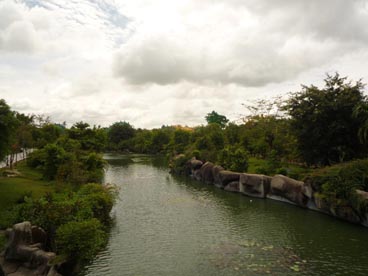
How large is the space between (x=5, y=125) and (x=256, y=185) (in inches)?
878

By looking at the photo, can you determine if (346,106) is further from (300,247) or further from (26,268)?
(26,268)

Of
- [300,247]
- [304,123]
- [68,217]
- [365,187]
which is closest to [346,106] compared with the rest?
[304,123]

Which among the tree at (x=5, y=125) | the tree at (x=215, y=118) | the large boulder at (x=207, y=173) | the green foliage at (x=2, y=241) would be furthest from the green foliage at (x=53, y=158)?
the tree at (x=215, y=118)

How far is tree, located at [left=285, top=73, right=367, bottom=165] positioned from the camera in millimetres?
26938

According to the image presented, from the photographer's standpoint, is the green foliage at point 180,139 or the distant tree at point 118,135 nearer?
the green foliage at point 180,139

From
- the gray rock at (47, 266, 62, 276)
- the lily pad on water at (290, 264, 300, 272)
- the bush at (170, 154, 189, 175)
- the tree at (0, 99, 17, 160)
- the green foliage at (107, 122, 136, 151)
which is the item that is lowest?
the lily pad on water at (290, 264, 300, 272)

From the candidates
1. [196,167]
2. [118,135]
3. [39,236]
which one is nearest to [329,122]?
[196,167]

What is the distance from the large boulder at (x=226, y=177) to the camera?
33.5m

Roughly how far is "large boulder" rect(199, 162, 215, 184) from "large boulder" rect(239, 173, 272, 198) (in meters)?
8.01

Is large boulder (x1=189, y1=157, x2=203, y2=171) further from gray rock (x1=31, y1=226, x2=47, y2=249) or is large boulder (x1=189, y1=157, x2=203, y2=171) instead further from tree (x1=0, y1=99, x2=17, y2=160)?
Answer: gray rock (x1=31, y1=226, x2=47, y2=249)

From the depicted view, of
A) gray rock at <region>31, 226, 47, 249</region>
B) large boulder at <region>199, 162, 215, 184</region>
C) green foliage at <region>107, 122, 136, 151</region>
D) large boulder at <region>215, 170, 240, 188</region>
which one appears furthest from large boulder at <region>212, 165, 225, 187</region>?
green foliage at <region>107, 122, 136, 151</region>

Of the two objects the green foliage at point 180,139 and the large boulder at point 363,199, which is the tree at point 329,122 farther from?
the green foliage at point 180,139

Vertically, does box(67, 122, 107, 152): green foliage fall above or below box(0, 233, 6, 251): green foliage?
above

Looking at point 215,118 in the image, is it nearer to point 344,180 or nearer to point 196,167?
point 196,167
